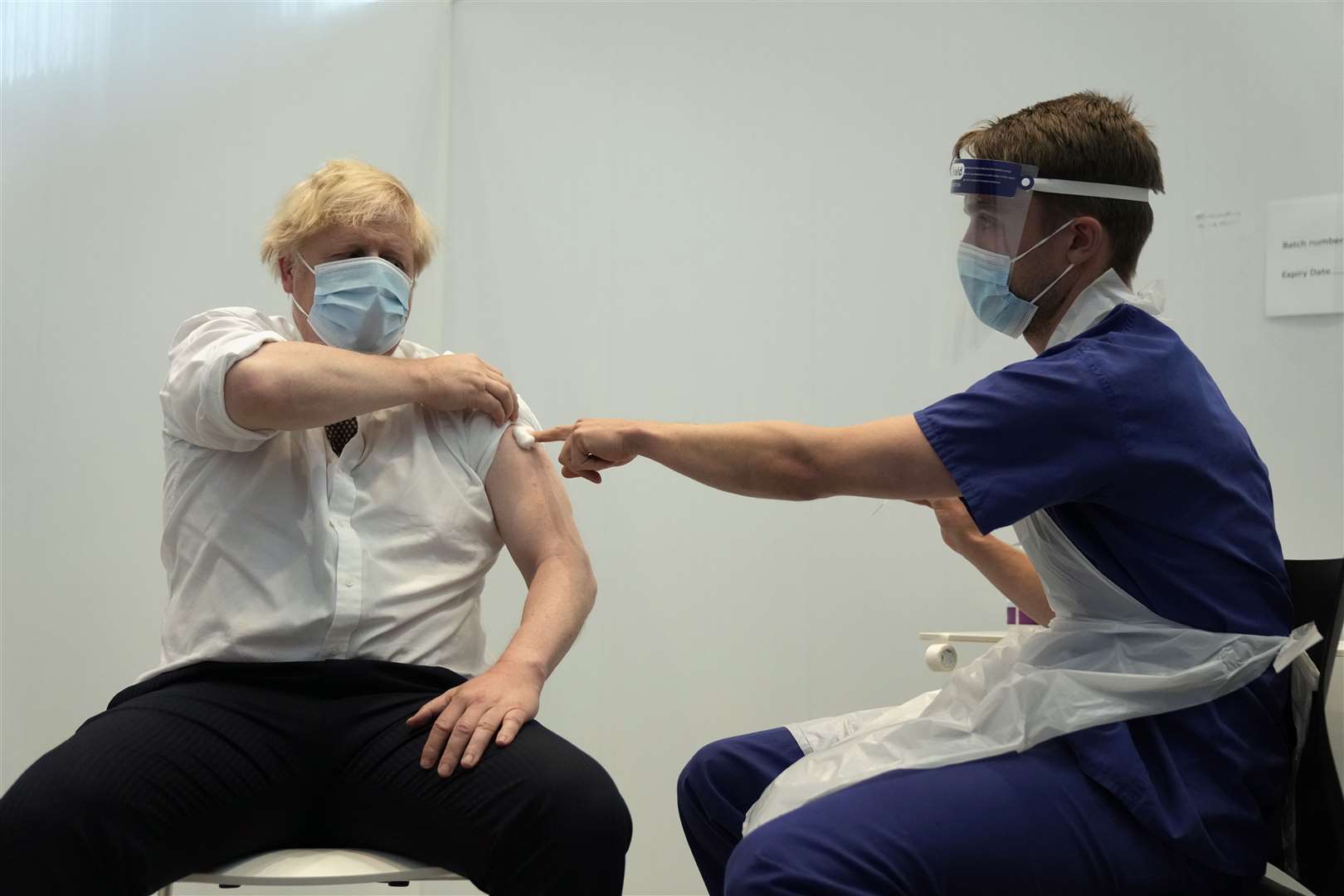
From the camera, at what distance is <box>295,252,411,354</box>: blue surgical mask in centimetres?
186

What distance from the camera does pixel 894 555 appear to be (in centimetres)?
319

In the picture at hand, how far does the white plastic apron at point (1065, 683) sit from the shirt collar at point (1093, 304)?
249 mm

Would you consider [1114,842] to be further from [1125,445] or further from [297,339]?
[297,339]

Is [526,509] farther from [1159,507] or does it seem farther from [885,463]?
[1159,507]

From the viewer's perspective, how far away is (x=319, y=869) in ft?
4.93

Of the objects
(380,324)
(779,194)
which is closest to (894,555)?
(779,194)

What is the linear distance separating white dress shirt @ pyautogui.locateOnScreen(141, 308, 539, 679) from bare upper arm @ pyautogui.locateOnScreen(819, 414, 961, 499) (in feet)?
2.15

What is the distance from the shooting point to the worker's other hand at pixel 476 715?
154 centimetres

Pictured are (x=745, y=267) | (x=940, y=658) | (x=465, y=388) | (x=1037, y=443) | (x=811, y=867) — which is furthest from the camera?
(x=745, y=267)

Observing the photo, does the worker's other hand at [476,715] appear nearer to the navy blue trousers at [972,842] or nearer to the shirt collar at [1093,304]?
the navy blue trousers at [972,842]

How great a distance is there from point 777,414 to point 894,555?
50 centimetres

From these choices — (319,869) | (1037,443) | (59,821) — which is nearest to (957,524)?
(1037,443)

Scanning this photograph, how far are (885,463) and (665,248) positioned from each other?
2116 mm

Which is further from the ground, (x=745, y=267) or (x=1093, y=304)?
(x=745, y=267)
